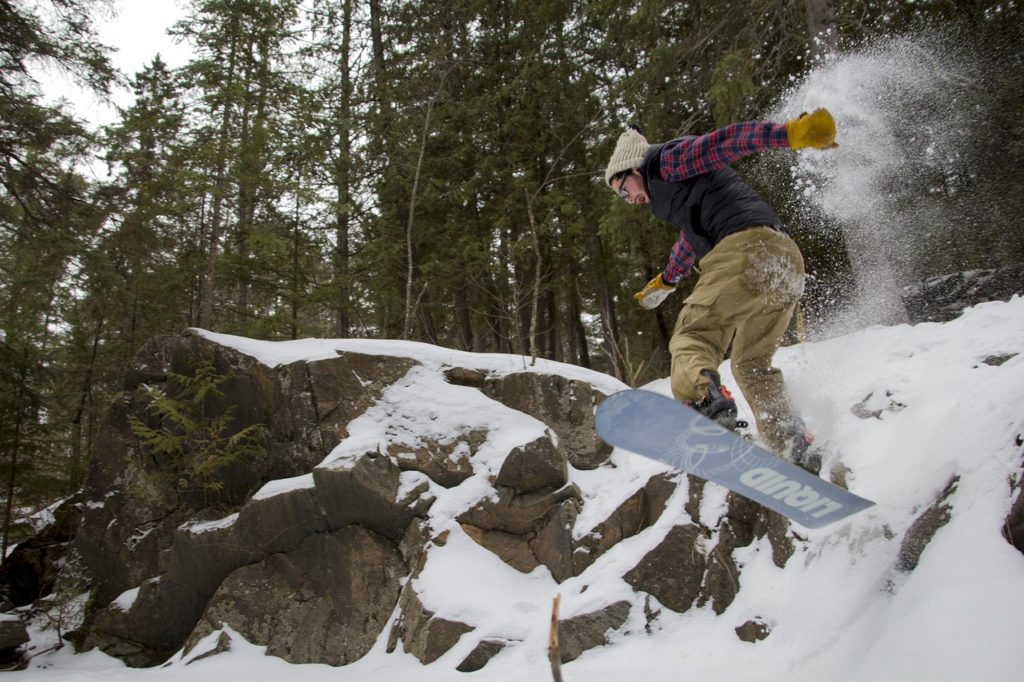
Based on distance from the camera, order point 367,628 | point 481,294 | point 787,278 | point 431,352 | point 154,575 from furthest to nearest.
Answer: point 481,294 → point 431,352 → point 154,575 → point 367,628 → point 787,278

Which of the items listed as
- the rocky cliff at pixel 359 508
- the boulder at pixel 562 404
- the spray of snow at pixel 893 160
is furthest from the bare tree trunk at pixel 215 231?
the spray of snow at pixel 893 160

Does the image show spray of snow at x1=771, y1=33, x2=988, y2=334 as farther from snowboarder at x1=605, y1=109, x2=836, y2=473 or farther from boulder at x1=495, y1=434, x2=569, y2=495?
boulder at x1=495, y1=434, x2=569, y2=495

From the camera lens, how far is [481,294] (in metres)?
12.8

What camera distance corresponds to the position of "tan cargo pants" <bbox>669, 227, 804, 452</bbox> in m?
3.14

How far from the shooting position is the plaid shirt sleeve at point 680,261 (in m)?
3.70

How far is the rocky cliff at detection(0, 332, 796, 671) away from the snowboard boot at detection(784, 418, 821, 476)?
604mm

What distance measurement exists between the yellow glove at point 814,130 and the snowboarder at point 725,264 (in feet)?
0.26

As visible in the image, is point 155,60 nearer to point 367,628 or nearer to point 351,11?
point 351,11

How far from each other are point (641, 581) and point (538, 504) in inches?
55.8

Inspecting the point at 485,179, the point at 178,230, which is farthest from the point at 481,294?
the point at 178,230

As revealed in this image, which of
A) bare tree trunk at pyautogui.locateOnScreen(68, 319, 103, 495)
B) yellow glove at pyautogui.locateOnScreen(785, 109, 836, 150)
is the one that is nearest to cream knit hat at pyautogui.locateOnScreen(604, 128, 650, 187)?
yellow glove at pyautogui.locateOnScreen(785, 109, 836, 150)

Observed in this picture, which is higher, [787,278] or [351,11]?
[351,11]

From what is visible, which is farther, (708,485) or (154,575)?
(154,575)

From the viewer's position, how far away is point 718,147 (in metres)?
3.06
